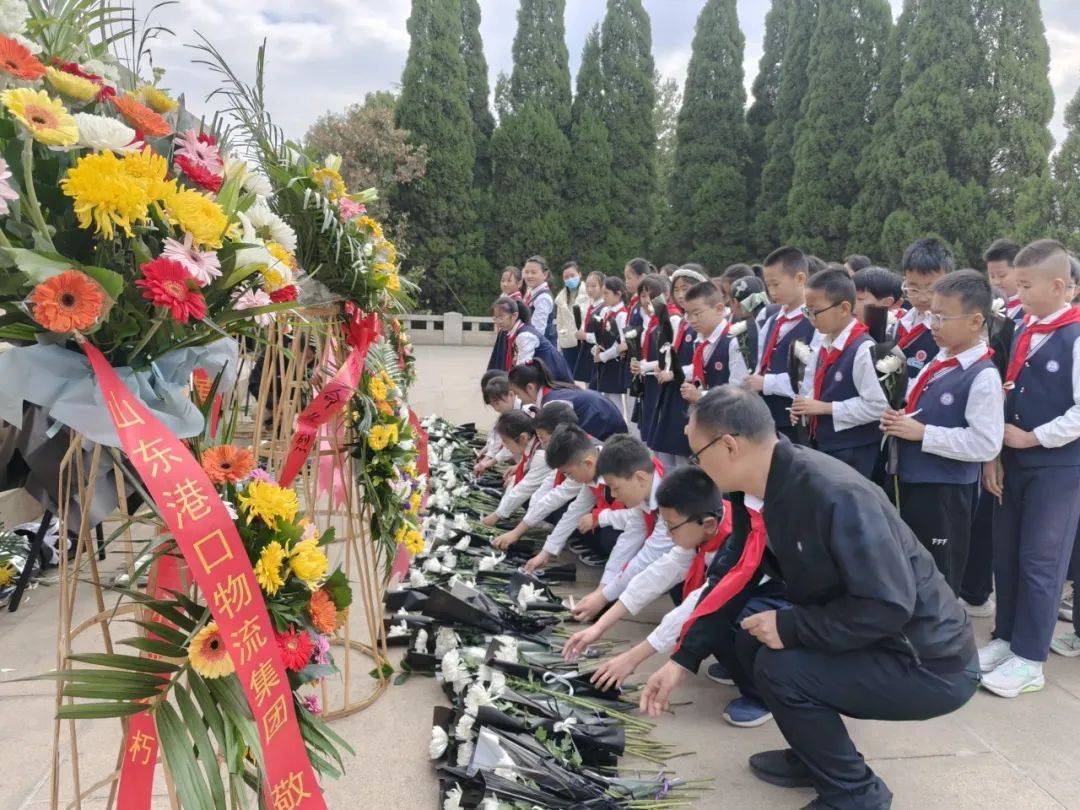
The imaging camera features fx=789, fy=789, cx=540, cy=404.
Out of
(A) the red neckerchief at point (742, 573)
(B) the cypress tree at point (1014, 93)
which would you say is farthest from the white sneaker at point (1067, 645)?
(B) the cypress tree at point (1014, 93)

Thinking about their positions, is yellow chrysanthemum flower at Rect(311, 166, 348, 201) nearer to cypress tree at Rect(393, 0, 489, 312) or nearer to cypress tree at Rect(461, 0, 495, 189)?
cypress tree at Rect(393, 0, 489, 312)

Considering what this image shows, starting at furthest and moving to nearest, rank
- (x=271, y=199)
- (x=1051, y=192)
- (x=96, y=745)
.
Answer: (x=1051, y=192) < (x=96, y=745) < (x=271, y=199)

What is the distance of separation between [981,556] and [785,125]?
57.0ft

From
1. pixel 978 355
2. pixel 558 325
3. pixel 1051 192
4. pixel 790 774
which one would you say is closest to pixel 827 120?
pixel 1051 192

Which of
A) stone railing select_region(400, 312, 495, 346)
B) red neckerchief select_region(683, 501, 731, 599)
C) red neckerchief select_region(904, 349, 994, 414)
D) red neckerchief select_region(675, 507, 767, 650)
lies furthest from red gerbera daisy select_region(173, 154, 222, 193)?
stone railing select_region(400, 312, 495, 346)

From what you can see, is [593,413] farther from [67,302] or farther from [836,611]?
[67,302]

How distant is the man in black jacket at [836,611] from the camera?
2.24 metres

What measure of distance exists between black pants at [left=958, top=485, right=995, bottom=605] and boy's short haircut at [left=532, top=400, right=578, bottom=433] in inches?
86.7

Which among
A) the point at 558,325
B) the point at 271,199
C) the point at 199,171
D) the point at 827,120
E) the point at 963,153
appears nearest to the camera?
the point at 199,171

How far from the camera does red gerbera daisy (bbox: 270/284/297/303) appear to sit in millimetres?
1695

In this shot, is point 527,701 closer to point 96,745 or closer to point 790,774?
point 790,774

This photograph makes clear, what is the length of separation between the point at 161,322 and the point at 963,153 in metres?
17.3

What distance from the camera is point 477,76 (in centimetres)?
1970

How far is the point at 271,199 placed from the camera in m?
2.48
